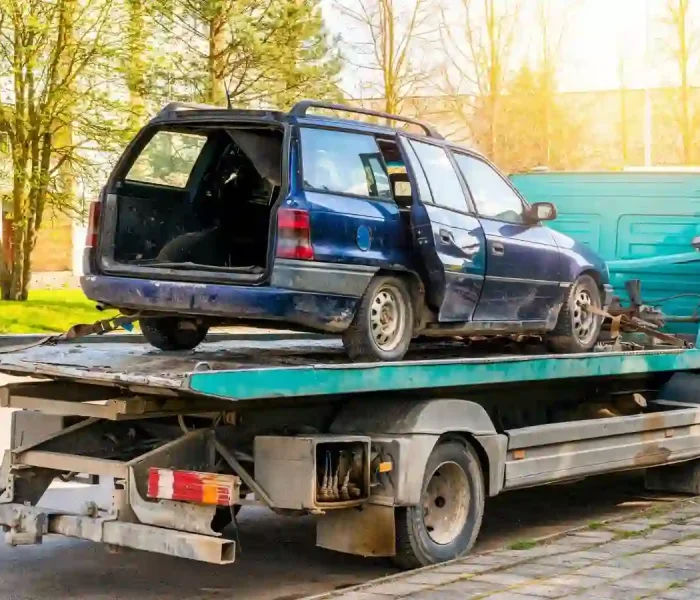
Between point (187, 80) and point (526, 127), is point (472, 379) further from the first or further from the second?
point (526, 127)

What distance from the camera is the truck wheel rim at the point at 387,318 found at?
7414 millimetres

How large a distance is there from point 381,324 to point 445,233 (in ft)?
2.54

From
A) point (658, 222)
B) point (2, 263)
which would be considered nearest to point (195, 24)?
point (2, 263)

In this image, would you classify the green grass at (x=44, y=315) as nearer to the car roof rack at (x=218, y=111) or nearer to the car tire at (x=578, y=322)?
the car tire at (x=578, y=322)

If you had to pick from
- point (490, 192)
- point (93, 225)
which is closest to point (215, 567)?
point (93, 225)

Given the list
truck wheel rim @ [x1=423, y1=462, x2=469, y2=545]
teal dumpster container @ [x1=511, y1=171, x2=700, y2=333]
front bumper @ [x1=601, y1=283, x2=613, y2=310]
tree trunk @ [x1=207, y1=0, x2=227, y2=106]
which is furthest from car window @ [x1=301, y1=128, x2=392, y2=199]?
tree trunk @ [x1=207, y1=0, x2=227, y2=106]

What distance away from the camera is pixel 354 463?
685 centimetres

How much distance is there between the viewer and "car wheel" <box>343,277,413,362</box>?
7.29 metres

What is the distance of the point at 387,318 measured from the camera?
7.52 meters

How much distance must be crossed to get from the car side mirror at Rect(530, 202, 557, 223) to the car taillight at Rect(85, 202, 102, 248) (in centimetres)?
304

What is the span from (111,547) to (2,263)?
23679 mm

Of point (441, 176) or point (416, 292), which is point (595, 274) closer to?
point (441, 176)

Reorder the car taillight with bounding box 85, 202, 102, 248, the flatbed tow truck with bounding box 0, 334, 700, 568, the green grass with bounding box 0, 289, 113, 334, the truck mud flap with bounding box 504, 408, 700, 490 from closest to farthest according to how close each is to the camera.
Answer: the flatbed tow truck with bounding box 0, 334, 700, 568 < the car taillight with bounding box 85, 202, 102, 248 < the truck mud flap with bounding box 504, 408, 700, 490 < the green grass with bounding box 0, 289, 113, 334

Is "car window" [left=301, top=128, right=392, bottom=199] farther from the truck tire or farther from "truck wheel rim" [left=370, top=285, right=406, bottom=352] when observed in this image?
the truck tire
